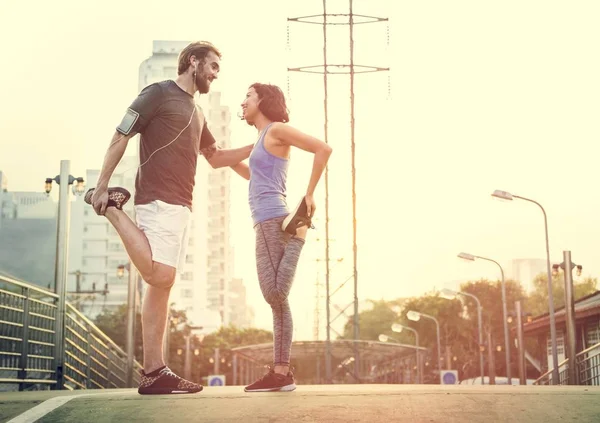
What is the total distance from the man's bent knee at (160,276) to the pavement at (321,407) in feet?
2.61


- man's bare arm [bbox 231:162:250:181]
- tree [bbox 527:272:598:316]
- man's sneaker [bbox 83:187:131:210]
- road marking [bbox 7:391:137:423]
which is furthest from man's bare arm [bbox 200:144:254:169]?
tree [bbox 527:272:598:316]

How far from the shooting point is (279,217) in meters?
6.53

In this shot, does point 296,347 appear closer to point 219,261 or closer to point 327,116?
point 327,116

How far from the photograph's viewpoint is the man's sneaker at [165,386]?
603cm

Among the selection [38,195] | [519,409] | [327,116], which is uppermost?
[38,195]

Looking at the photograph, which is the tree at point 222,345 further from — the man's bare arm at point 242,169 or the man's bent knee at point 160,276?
the man's bent knee at point 160,276

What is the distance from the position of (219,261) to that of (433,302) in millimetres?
57609

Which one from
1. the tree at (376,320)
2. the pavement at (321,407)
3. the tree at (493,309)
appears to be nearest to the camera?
the pavement at (321,407)

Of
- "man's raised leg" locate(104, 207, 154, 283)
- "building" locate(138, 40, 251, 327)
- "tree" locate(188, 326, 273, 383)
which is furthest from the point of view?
"building" locate(138, 40, 251, 327)

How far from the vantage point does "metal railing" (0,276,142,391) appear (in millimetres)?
10250

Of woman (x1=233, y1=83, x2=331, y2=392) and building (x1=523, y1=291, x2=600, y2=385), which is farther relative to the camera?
building (x1=523, y1=291, x2=600, y2=385)

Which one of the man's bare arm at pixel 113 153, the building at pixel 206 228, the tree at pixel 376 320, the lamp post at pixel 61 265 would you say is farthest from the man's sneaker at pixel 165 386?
the tree at pixel 376 320

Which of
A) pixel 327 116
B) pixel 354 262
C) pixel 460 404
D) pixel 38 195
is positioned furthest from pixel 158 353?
pixel 38 195

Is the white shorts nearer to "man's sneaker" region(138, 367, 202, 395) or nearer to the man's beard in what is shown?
"man's sneaker" region(138, 367, 202, 395)
